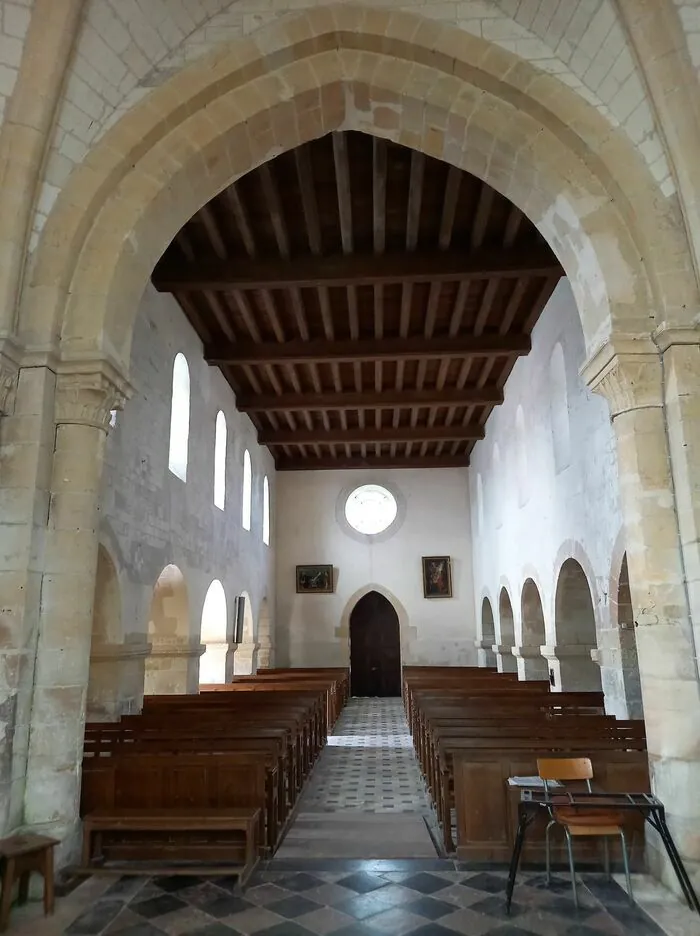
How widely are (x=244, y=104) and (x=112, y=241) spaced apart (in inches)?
54.8

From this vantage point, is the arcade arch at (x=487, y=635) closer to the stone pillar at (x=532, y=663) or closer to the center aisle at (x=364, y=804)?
the stone pillar at (x=532, y=663)

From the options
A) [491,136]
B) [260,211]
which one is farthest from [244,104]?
[260,211]

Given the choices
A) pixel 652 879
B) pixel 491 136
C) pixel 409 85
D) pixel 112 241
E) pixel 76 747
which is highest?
pixel 409 85

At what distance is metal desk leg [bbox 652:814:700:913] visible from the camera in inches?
136

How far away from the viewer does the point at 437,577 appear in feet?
57.9

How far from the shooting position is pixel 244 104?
4949mm

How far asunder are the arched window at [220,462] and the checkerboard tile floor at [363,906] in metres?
7.89

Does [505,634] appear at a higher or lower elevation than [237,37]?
lower

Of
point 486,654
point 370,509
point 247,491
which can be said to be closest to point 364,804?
point 247,491

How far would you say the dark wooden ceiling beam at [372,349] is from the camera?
1073 cm

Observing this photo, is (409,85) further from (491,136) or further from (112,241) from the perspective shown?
(112,241)

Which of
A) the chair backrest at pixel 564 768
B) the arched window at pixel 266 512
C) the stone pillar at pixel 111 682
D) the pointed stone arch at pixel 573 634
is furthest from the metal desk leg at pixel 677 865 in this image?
the arched window at pixel 266 512

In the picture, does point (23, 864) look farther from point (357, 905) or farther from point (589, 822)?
point (589, 822)

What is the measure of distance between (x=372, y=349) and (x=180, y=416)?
3.12m
